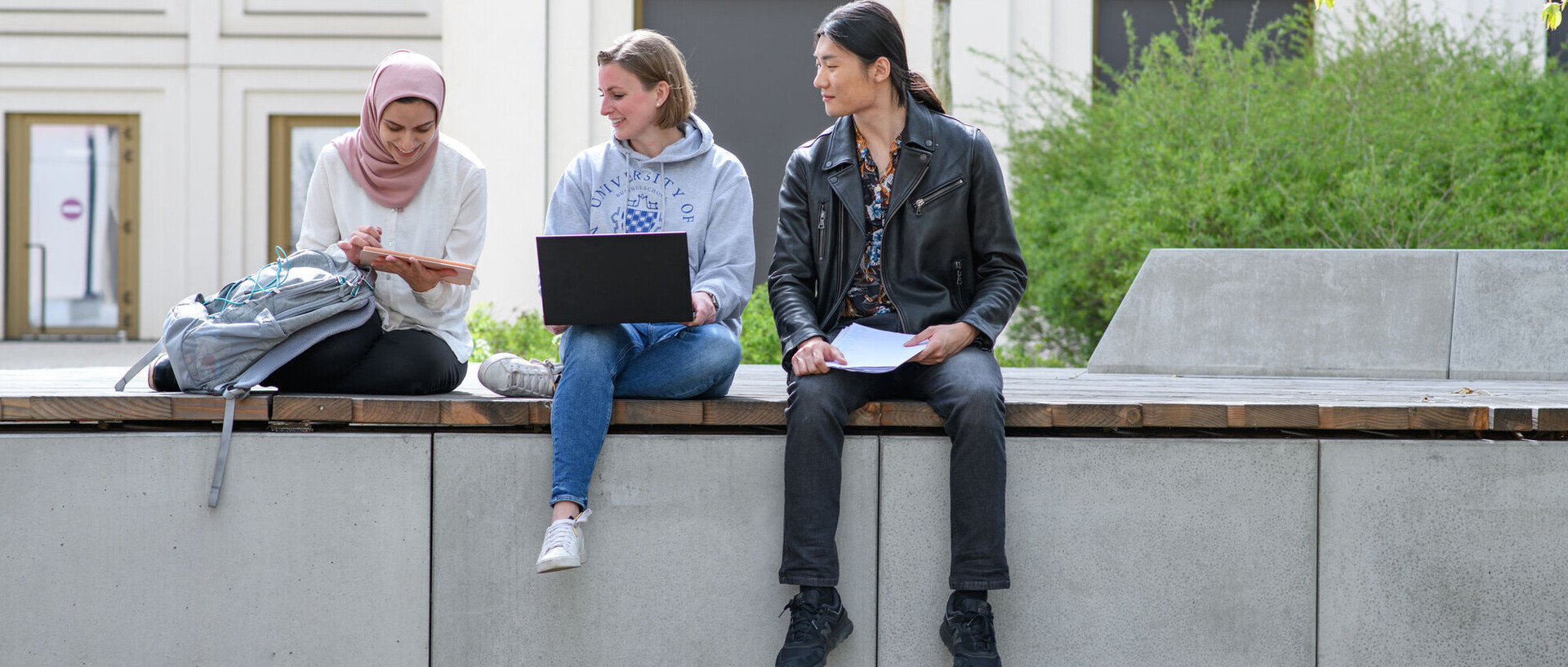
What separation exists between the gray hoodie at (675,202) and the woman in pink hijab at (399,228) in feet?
1.06

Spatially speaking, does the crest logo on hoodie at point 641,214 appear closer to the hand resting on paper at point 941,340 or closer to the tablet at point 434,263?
the tablet at point 434,263

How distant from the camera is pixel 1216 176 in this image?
6730 mm

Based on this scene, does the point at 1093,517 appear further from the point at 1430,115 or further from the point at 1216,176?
the point at 1430,115

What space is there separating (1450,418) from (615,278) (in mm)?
2233

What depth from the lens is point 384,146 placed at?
11.7 feet

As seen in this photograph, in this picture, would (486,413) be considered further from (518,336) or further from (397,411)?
(518,336)

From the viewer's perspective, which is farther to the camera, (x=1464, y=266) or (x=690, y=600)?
(x=1464, y=266)

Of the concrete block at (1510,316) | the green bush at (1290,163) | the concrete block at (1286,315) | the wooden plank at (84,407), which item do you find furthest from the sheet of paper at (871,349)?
the green bush at (1290,163)

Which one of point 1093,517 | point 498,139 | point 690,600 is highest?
point 498,139

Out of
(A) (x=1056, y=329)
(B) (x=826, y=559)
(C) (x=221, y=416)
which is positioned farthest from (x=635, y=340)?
(A) (x=1056, y=329)

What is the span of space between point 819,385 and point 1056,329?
18.8 ft

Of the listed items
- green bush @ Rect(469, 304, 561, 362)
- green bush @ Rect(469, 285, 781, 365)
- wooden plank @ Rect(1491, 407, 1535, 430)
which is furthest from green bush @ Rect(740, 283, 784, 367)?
wooden plank @ Rect(1491, 407, 1535, 430)

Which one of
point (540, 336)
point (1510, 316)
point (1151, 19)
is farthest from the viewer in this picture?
point (1151, 19)

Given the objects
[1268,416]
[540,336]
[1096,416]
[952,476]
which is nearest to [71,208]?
[540,336]
